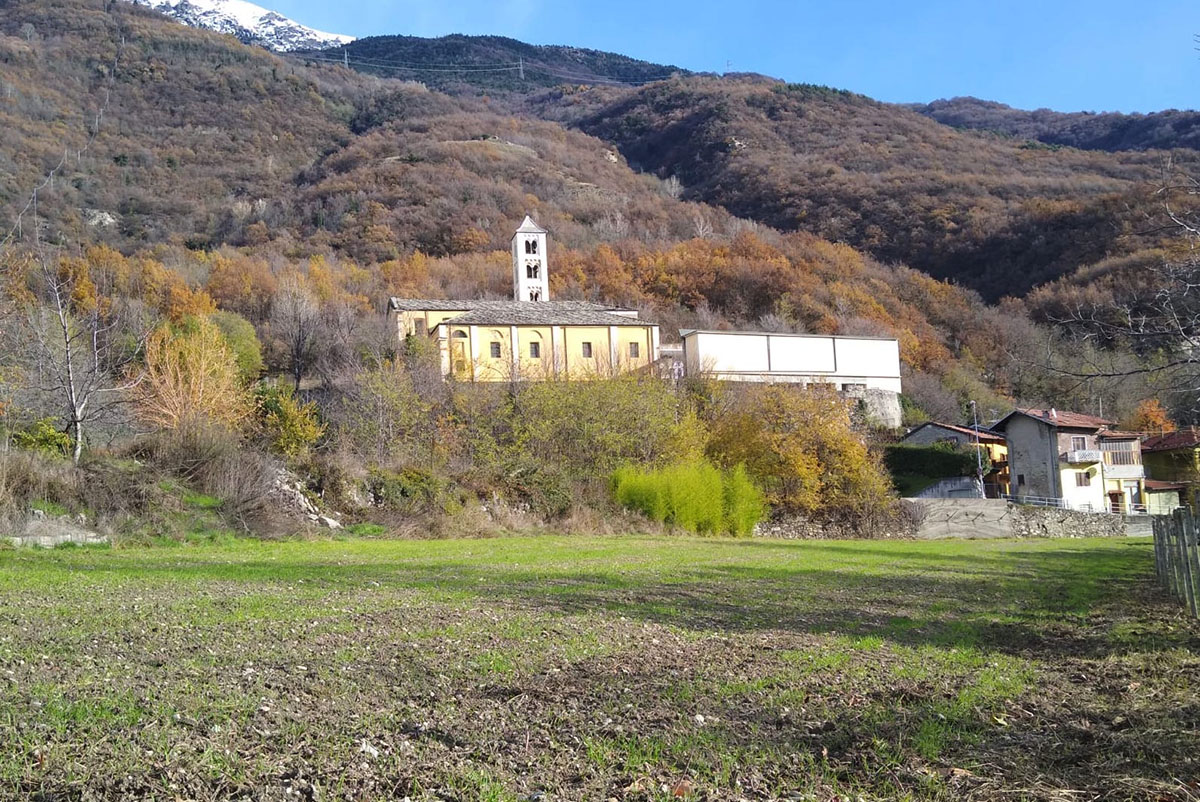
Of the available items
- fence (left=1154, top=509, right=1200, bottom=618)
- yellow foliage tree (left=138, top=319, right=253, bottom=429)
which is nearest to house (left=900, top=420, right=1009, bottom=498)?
yellow foliage tree (left=138, top=319, right=253, bottom=429)

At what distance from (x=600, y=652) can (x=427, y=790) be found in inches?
147

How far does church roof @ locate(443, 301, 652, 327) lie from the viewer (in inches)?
2466

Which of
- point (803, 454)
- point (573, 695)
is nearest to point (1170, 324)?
point (573, 695)

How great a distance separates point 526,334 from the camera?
6388 centimetres

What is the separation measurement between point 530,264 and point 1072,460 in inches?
1806

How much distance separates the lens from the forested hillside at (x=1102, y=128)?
13075 cm

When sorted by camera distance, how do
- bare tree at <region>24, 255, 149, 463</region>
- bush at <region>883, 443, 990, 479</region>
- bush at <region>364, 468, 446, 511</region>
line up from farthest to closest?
1. bush at <region>883, 443, 990, 479</region>
2. bush at <region>364, 468, 446, 511</region>
3. bare tree at <region>24, 255, 149, 463</region>

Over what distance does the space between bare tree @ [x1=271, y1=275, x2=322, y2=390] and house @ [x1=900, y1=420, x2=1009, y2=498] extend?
43601mm

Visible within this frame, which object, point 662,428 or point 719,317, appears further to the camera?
point 719,317

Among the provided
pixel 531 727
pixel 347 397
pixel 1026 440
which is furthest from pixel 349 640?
pixel 1026 440

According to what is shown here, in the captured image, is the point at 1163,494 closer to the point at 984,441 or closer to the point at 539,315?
the point at 984,441

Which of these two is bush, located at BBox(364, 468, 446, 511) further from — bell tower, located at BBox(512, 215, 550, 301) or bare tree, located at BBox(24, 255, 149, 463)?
bell tower, located at BBox(512, 215, 550, 301)

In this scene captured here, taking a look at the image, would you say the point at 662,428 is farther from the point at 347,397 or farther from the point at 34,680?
the point at 34,680

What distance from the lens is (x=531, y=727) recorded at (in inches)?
231
